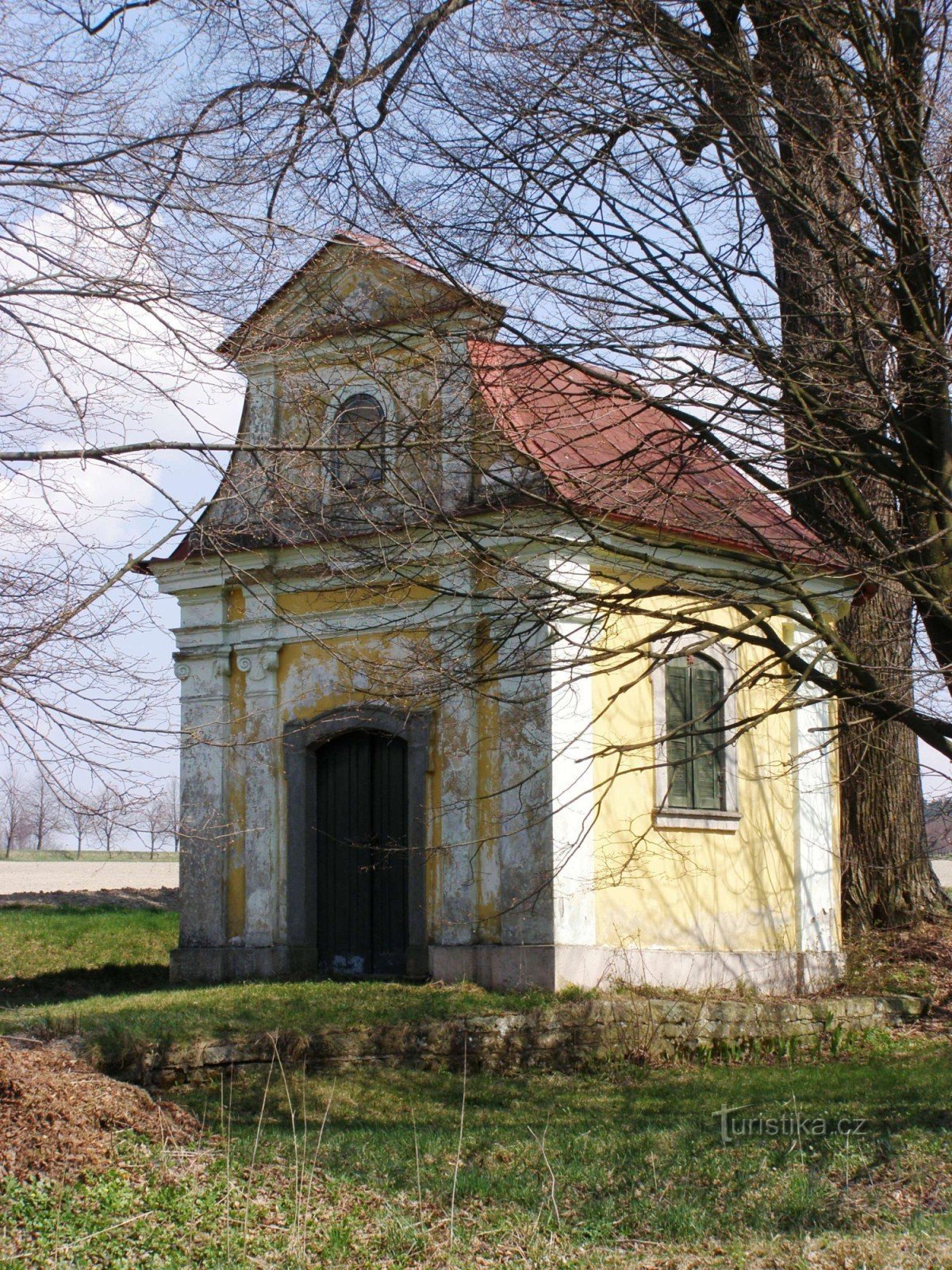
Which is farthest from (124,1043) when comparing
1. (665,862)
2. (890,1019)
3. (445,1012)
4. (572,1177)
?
(890,1019)

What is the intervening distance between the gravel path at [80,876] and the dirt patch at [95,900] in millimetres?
5147

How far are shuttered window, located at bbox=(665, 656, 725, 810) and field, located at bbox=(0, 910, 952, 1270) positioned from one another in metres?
2.87

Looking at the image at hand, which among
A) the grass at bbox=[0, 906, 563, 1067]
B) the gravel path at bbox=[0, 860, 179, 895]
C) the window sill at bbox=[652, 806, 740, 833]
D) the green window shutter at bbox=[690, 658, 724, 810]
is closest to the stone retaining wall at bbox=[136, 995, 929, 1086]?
the grass at bbox=[0, 906, 563, 1067]

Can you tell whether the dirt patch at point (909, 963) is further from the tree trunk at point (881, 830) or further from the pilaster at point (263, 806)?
the pilaster at point (263, 806)

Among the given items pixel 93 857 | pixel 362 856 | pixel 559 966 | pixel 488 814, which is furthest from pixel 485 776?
pixel 93 857

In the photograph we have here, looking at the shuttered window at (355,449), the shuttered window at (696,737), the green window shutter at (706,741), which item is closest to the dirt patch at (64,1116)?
the shuttered window at (355,449)

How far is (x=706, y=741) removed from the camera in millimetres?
12961

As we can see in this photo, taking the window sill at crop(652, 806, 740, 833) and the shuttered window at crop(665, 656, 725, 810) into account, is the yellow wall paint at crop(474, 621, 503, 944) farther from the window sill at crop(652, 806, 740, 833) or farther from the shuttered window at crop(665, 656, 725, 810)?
the shuttered window at crop(665, 656, 725, 810)

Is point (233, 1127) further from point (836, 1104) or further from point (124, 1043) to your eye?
point (836, 1104)

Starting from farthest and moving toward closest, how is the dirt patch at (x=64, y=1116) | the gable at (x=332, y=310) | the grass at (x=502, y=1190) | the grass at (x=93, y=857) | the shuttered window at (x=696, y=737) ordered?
the grass at (x=93, y=857), the shuttered window at (x=696, y=737), the gable at (x=332, y=310), the dirt patch at (x=64, y=1116), the grass at (x=502, y=1190)

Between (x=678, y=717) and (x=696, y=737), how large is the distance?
0.37 metres

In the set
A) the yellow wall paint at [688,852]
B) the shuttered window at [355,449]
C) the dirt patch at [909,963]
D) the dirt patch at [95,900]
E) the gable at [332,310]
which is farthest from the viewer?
the dirt patch at [95,900]

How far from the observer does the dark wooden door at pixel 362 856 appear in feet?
41.3

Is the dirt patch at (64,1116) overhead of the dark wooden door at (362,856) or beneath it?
beneath
